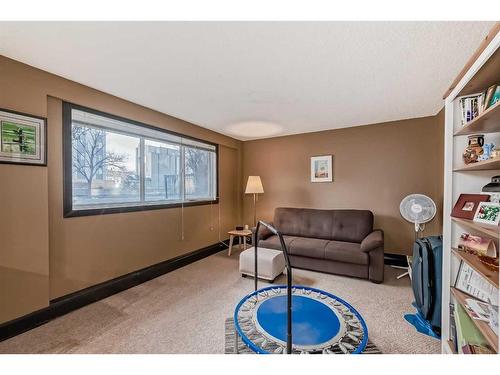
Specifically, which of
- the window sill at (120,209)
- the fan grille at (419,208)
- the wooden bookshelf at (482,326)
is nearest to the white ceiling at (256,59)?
the fan grille at (419,208)

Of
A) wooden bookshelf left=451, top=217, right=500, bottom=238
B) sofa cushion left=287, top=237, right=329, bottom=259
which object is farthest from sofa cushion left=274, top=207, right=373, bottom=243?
wooden bookshelf left=451, top=217, right=500, bottom=238

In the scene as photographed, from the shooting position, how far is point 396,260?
11.4 ft

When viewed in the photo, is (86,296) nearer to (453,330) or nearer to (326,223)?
(453,330)

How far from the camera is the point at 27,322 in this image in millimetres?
1873

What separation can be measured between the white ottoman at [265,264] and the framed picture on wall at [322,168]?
1.78m

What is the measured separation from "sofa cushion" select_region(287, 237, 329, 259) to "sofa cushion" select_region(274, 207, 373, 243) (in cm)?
28

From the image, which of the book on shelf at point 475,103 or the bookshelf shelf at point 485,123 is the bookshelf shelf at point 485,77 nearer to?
the book on shelf at point 475,103

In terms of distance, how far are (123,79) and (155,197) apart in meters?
1.61

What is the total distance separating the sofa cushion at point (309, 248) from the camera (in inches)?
122

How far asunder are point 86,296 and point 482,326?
3181 millimetres
